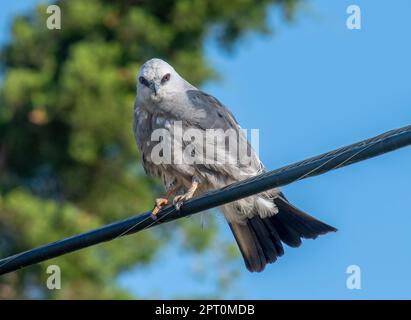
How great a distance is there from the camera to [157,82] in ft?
24.3

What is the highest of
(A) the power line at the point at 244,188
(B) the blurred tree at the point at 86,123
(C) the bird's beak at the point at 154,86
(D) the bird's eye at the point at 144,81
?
(B) the blurred tree at the point at 86,123

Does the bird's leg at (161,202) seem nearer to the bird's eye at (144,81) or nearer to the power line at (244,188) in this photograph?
the power line at (244,188)

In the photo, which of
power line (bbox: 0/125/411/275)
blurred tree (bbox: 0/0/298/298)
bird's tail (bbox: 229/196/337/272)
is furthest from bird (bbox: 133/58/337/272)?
blurred tree (bbox: 0/0/298/298)

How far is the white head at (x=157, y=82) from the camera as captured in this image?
24.0 ft

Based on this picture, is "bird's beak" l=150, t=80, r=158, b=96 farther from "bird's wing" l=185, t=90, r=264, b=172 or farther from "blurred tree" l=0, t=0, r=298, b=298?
"blurred tree" l=0, t=0, r=298, b=298

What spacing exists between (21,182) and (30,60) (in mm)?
1925

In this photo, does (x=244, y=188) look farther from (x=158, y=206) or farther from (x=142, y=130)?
(x=142, y=130)

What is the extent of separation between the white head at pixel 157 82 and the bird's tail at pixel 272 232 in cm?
109

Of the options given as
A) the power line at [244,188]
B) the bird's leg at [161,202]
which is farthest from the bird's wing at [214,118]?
the power line at [244,188]

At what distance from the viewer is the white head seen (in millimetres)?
7327

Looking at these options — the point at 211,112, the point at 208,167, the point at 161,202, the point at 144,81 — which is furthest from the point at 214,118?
the point at 161,202

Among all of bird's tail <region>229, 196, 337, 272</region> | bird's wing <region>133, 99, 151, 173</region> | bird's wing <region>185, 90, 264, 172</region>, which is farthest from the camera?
bird's wing <region>133, 99, 151, 173</region>

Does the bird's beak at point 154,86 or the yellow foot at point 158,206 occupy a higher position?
the bird's beak at point 154,86
